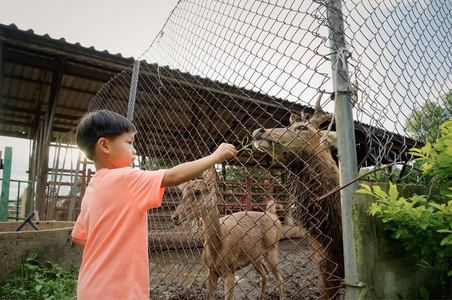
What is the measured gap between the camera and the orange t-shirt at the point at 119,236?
135cm

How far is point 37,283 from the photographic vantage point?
3391 mm

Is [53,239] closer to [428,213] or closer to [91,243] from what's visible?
[91,243]

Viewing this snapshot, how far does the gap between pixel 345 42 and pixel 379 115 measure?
64 centimetres

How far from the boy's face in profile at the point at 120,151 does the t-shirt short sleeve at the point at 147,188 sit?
0.67ft

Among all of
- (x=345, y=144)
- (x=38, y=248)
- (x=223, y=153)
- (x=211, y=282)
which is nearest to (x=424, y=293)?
(x=345, y=144)

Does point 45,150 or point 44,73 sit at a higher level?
point 44,73

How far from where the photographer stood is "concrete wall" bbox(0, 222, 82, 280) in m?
3.43

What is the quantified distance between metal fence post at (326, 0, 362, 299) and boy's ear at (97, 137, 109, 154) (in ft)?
3.84

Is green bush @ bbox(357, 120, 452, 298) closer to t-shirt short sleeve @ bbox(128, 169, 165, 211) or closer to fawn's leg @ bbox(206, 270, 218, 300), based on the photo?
t-shirt short sleeve @ bbox(128, 169, 165, 211)

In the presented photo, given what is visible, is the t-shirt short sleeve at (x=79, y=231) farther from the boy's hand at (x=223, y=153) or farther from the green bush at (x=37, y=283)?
the green bush at (x=37, y=283)

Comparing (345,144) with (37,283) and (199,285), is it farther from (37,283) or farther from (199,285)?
(199,285)

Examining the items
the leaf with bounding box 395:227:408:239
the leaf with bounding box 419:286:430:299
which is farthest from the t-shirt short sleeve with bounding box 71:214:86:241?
the leaf with bounding box 419:286:430:299

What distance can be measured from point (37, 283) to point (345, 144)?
375 cm

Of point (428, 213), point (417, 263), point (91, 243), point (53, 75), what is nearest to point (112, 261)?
point (91, 243)
